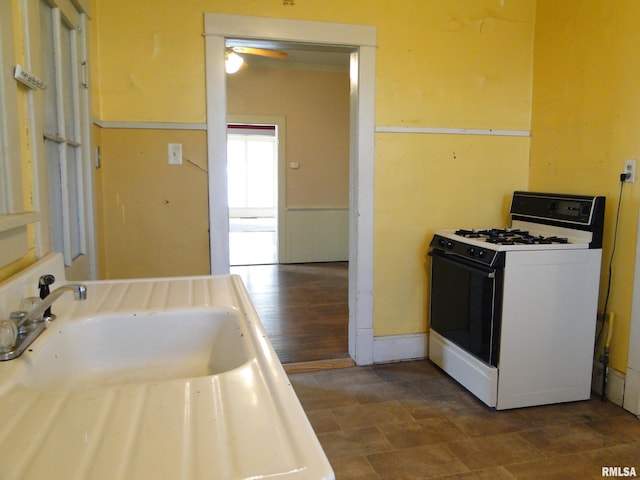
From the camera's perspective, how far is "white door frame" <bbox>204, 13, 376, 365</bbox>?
8.98ft

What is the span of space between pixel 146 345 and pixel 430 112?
238 centimetres

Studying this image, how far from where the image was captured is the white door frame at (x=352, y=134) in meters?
2.74

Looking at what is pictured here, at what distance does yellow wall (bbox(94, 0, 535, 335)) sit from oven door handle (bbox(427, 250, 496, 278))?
226mm

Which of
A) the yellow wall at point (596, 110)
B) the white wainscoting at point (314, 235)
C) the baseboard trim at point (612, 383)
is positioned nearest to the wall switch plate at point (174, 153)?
the yellow wall at point (596, 110)

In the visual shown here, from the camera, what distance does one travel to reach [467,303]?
2.71 m

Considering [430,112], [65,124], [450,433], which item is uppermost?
[430,112]

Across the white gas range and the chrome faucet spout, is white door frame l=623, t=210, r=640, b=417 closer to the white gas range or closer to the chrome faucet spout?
the white gas range

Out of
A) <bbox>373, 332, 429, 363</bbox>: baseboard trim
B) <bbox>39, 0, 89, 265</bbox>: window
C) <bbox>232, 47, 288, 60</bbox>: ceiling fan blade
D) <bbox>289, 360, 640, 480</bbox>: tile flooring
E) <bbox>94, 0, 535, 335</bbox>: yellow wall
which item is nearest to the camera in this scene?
<bbox>39, 0, 89, 265</bbox>: window

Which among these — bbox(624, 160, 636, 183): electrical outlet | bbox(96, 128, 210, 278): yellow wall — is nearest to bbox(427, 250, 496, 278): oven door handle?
bbox(624, 160, 636, 183): electrical outlet

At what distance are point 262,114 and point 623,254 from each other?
16.4 ft

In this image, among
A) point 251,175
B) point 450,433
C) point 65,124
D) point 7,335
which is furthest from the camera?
point 251,175

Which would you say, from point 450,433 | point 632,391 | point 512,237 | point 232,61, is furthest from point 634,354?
point 232,61

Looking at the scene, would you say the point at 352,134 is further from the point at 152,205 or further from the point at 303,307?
the point at 303,307

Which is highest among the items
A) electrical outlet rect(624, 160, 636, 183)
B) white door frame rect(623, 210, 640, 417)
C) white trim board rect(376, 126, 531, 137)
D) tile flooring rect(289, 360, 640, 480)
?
Answer: white trim board rect(376, 126, 531, 137)
